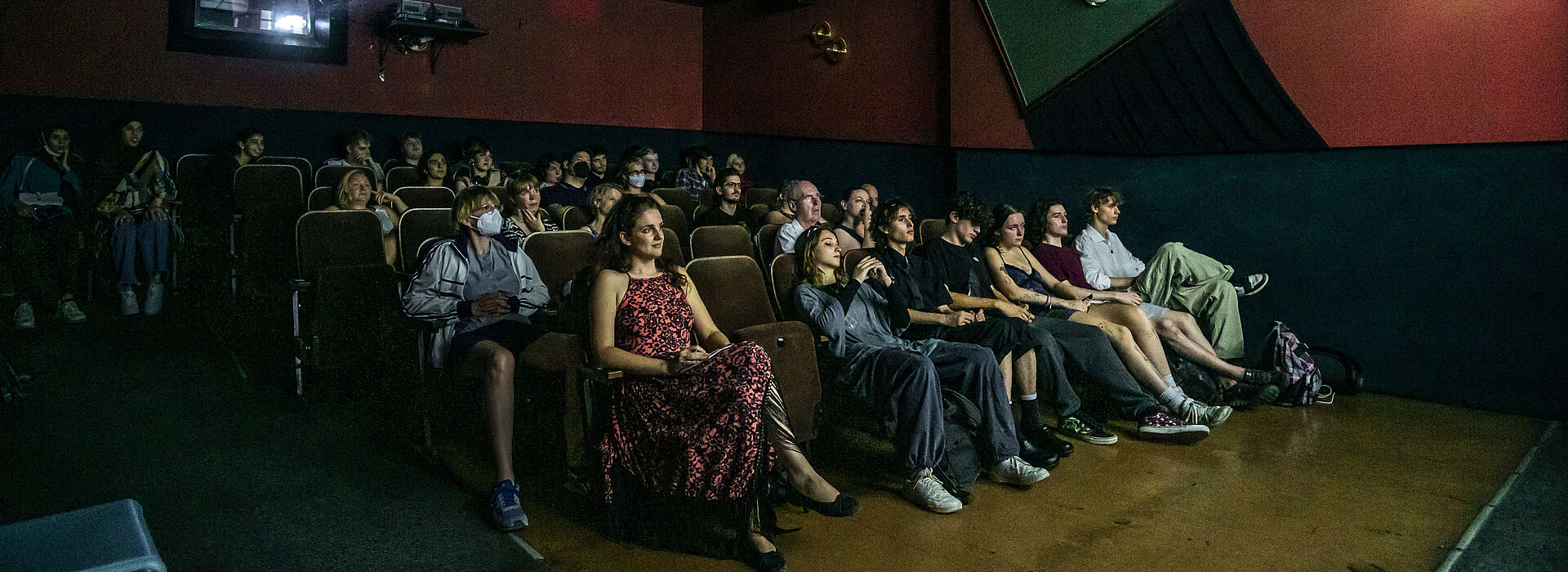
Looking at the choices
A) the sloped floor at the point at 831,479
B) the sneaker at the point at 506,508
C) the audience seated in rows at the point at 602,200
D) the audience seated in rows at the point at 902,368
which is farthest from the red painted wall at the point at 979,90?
the sneaker at the point at 506,508

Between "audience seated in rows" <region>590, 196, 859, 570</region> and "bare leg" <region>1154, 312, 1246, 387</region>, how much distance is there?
7.18ft

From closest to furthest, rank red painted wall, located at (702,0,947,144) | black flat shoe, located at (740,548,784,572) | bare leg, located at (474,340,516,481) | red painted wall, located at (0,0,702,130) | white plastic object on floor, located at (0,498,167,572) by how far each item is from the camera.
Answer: white plastic object on floor, located at (0,498,167,572) → black flat shoe, located at (740,548,784,572) → bare leg, located at (474,340,516,481) → red painted wall, located at (0,0,702,130) → red painted wall, located at (702,0,947,144)

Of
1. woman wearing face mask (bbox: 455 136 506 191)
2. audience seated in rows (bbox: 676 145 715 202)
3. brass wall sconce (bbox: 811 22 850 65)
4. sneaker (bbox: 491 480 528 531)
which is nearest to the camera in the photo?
sneaker (bbox: 491 480 528 531)

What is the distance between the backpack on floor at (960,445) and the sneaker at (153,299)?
201 inches

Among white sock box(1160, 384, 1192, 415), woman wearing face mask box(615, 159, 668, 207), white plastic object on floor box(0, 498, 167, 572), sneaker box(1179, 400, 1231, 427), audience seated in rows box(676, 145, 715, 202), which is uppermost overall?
audience seated in rows box(676, 145, 715, 202)

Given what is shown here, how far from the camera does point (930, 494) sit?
281cm

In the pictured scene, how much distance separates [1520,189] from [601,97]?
7.13 meters

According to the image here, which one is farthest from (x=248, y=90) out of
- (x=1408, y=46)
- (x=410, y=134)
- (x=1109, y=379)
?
(x=1408, y=46)

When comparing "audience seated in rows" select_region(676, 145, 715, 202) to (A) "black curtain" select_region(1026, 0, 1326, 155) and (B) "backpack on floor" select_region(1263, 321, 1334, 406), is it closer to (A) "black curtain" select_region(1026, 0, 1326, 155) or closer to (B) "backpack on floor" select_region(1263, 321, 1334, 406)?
(A) "black curtain" select_region(1026, 0, 1326, 155)

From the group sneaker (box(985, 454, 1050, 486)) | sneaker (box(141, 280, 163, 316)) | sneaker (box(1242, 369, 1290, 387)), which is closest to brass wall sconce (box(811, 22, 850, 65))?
sneaker (box(1242, 369, 1290, 387))

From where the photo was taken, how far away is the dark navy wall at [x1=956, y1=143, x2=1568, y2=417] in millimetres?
4062

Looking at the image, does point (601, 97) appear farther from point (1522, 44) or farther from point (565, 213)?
point (1522, 44)

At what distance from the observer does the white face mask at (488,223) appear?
3.17m

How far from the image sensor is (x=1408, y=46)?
169 inches
